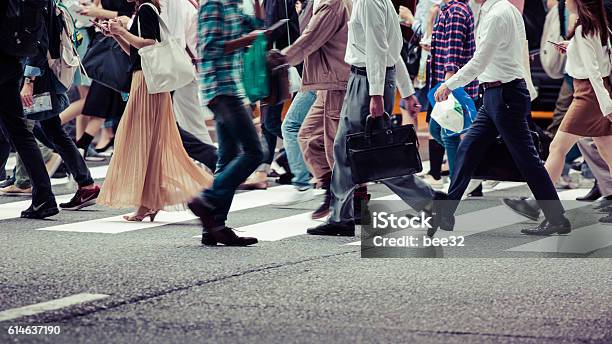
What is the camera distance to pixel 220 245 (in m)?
8.36

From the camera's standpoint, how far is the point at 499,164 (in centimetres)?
917

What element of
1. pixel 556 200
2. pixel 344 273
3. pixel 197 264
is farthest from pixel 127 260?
pixel 556 200

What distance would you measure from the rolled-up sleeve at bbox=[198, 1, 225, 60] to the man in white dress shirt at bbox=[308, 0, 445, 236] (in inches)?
40.8

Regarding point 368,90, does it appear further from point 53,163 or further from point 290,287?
point 53,163

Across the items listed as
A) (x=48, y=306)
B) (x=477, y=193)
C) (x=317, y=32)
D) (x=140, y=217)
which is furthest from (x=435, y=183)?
(x=48, y=306)

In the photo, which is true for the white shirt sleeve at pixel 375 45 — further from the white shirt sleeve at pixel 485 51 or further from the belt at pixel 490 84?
the belt at pixel 490 84

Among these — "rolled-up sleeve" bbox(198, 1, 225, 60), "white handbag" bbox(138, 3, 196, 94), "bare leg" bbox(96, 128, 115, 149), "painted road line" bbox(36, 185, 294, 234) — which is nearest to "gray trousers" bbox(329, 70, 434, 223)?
"rolled-up sleeve" bbox(198, 1, 225, 60)

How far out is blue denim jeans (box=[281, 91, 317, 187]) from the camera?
1073cm

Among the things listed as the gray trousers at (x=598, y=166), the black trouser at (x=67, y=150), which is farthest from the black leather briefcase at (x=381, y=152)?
the gray trousers at (x=598, y=166)

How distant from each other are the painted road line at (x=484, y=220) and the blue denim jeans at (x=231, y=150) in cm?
93

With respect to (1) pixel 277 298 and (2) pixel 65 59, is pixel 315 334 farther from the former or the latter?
(2) pixel 65 59

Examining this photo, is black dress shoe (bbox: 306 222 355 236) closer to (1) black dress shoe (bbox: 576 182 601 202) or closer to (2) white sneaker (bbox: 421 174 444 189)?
(1) black dress shoe (bbox: 576 182 601 202)

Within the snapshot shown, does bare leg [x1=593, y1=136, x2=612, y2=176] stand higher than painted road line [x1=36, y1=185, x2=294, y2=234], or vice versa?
bare leg [x1=593, y1=136, x2=612, y2=176]

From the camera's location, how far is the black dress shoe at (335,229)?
8898 mm
